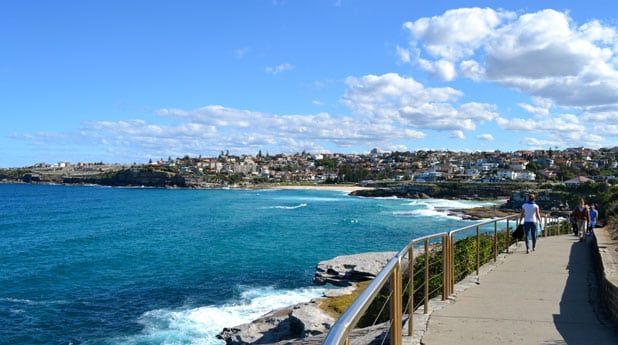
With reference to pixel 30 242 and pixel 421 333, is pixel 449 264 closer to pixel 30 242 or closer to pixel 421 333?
pixel 421 333

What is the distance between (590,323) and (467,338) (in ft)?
6.54

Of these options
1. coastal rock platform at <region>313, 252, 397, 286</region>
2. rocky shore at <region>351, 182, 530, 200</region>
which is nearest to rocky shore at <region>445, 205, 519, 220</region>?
rocky shore at <region>351, 182, 530, 200</region>

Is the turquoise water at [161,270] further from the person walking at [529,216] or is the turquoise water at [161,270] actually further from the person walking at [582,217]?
the person walking at [582,217]

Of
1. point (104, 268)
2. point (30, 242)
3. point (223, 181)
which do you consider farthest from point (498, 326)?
point (223, 181)

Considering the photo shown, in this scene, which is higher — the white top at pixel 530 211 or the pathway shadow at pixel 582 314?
the white top at pixel 530 211

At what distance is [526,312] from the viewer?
7.08 metres

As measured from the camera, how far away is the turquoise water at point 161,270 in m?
19.4

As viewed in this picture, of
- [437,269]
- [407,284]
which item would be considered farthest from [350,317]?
[437,269]

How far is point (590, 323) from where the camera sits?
21.8 feet

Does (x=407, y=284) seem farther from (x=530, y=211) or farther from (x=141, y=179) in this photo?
(x=141, y=179)

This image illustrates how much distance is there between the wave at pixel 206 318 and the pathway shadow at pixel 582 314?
11.0m

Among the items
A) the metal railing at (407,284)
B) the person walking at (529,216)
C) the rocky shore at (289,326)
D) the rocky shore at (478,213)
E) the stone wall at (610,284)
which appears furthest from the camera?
the rocky shore at (478,213)

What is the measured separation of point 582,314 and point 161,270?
26072 mm

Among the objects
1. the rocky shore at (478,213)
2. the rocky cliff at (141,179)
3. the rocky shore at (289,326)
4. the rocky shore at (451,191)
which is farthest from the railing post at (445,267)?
the rocky cliff at (141,179)
